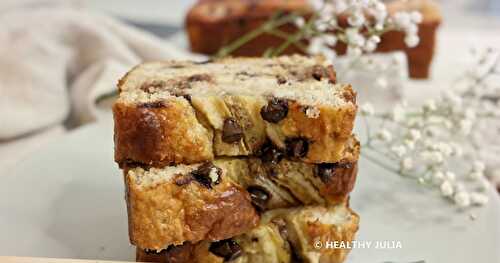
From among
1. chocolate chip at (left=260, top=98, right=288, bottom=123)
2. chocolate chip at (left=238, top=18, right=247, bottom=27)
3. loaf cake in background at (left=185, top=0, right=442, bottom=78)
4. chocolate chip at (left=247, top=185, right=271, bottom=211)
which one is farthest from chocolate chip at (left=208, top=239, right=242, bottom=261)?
chocolate chip at (left=238, top=18, right=247, bottom=27)

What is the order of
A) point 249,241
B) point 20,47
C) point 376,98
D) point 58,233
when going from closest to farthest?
point 249,241 < point 58,233 < point 376,98 < point 20,47

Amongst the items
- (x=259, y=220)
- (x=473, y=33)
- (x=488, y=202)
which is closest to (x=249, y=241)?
(x=259, y=220)

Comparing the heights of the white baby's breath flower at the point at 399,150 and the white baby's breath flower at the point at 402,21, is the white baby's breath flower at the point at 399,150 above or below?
below

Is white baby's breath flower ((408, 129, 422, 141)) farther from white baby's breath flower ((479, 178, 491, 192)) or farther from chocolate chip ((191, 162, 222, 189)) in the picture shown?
chocolate chip ((191, 162, 222, 189))

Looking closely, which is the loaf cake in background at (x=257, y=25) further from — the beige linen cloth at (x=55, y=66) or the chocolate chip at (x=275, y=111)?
the chocolate chip at (x=275, y=111)

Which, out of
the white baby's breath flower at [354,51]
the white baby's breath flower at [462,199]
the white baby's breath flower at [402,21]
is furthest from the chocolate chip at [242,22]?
the white baby's breath flower at [462,199]

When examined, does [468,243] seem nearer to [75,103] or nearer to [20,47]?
[75,103]

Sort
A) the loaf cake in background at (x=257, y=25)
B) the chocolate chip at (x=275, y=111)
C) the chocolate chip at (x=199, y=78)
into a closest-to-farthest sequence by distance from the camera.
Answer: the chocolate chip at (x=275, y=111) < the chocolate chip at (x=199, y=78) < the loaf cake in background at (x=257, y=25)
